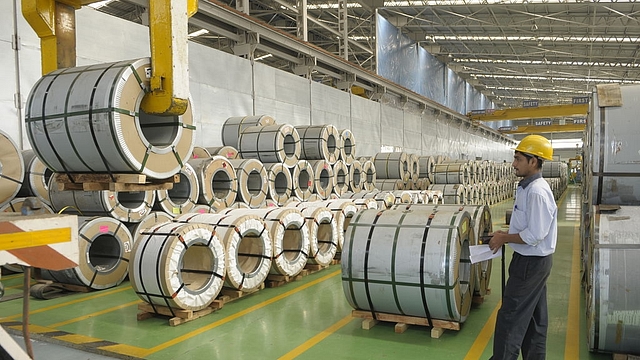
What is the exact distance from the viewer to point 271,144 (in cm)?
995

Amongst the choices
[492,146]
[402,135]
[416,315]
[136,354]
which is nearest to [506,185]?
[402,135]

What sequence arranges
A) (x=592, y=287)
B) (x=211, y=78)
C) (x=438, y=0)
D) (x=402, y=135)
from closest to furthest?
1. (x=592, y=287)
2. (x=211, y=78)
3. (x=438, y=0)
4. (x=402, y=135)

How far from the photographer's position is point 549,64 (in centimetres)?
2934

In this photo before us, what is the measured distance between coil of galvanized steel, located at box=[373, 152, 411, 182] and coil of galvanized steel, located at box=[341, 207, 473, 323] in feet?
30.0

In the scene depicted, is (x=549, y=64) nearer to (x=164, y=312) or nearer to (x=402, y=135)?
(x=402, y=135)

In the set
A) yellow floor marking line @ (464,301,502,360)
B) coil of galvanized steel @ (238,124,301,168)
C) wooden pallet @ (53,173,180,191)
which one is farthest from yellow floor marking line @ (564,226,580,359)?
coil of galvanized steel @ (238,124,301,168)

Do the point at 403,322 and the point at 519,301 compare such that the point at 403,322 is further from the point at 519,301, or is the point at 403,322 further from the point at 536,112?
the point at 536,112

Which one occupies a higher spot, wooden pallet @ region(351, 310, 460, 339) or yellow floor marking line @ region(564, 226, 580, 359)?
wooden pallet @ region(351, 310, 460, 339)

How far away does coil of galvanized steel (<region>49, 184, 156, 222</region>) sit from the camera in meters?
7.24

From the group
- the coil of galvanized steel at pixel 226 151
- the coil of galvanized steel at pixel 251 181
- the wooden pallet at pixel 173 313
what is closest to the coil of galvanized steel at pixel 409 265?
the wooden pallet at pixel 173 313

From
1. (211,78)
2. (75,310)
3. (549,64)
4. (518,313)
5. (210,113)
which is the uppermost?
(549,64)

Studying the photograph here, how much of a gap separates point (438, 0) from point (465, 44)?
784cm

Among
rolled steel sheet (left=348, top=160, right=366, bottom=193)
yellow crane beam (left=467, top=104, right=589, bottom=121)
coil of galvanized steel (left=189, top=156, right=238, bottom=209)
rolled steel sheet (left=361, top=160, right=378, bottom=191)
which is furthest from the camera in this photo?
yellow crane beam (left=467, top=104, right=589, bottom=121)

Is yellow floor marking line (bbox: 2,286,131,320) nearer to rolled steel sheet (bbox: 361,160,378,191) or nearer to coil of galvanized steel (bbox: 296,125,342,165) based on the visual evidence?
coil of galvanized steel (bbox: 296,125,342,165)
